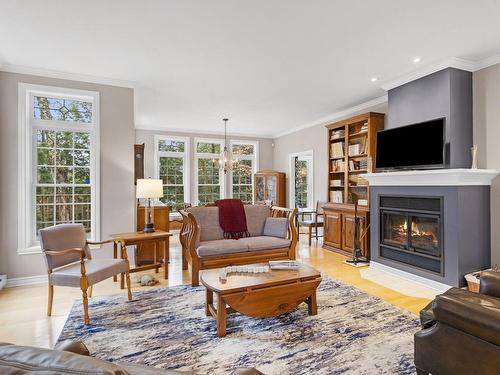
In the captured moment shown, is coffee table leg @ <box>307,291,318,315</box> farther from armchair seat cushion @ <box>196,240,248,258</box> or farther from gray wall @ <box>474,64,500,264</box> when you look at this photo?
gray wall @ <box>474,64,500,264</box>

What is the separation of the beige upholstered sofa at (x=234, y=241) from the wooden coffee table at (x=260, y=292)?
0.93 meters

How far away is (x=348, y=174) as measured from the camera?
5.48 meters

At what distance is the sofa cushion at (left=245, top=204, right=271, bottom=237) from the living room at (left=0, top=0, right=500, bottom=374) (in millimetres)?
24

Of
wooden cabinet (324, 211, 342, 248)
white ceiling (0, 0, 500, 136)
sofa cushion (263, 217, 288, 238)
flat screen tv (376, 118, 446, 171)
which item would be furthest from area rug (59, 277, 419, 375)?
white ceiling (0, 0, 500, 136)

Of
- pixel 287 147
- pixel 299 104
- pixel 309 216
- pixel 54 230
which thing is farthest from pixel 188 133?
pixel 54 230

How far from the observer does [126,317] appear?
2740 millimetres

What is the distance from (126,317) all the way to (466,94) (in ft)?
15.3

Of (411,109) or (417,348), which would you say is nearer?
(417,348)

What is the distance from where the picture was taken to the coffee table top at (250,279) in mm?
2369

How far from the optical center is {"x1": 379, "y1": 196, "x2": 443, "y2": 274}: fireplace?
3.53 metres

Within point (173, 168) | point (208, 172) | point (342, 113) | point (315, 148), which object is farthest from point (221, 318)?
point (208, 172)

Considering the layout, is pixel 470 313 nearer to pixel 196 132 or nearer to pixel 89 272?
pixel 89 272

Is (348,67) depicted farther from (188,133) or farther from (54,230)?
(188,133)

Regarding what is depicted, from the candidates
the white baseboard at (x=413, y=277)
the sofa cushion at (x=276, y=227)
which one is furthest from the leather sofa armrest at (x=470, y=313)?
the sofa cushion at (x=276, y=227)
